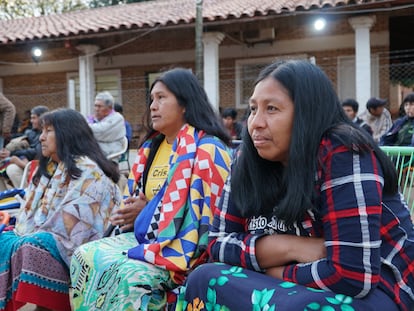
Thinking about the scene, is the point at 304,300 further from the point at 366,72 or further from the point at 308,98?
the point at 366,72

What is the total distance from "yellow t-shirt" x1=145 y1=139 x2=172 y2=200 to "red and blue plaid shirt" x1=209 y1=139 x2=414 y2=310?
115 centimetres

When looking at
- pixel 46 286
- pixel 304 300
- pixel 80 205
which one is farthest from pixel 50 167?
pixel 304 300

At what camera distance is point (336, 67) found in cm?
1178

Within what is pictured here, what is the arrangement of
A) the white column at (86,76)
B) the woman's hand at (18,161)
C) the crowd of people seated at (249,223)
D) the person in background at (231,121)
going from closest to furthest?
the crowd of people seated at (249,223) < the woman's hand at (18,161) < the person in background at (231,121) < the white column at (86,76)

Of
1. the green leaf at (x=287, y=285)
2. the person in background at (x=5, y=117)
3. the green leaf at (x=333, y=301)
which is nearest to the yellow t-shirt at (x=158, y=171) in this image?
the green leaf at (x=287, y=285)

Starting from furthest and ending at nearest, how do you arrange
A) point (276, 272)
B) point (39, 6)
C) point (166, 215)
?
1. point (39, 6)
2. point (166, 215)
3. point (276, 272)

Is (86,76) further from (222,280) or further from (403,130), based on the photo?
A: (222,280)

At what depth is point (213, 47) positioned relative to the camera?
35.2ft

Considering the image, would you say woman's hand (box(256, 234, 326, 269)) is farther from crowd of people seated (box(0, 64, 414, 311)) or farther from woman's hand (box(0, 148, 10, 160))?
woman's hand (box(0, 148, 10, 160))

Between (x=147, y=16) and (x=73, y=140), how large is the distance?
Result: 945cm

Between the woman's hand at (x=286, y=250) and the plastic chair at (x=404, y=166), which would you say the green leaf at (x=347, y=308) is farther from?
the plastic chair at (x=404, y=166)

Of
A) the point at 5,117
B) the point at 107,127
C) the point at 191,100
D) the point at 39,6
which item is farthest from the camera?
the point at 39,6

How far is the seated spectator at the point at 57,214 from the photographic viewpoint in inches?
114

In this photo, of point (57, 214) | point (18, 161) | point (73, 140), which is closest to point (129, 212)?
point (57, 214)
